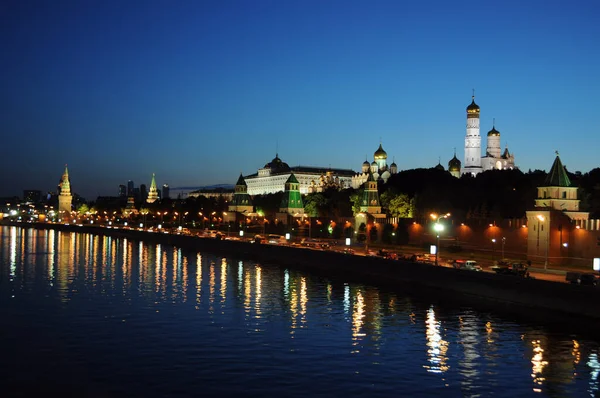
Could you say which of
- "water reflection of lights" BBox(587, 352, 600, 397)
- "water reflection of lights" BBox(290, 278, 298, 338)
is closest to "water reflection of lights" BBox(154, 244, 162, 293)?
"water reflection of lights" BBox(290, 278, 298, 338)

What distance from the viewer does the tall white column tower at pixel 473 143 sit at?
15688cm

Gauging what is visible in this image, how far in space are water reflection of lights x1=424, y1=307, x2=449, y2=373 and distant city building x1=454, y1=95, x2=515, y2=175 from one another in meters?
126

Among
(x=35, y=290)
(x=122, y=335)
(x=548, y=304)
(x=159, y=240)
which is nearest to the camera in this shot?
(x=122, y=335)

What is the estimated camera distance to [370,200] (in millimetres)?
94062

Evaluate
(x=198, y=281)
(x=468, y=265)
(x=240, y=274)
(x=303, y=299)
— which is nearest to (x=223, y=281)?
(x=198, y=281)

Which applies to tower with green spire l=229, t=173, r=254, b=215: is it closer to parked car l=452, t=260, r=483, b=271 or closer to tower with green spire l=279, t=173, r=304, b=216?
tower with green spire l=279, t=173, r=304, b=216

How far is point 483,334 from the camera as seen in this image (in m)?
31.0

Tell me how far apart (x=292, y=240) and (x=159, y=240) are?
2839 centimetres

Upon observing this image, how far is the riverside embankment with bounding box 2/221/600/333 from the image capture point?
32.8 m

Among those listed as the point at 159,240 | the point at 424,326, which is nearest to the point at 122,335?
the point at 424,326

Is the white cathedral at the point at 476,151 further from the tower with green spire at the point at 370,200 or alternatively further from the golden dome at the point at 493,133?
the tower with green spire at the point at 370,200

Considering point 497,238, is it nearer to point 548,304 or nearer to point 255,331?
point 548,304

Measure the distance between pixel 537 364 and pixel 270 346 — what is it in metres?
9.47

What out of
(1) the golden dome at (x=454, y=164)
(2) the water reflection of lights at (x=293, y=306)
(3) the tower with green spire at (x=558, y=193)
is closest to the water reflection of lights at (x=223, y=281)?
(2) the water reflection of lights at (x=293, y=306)
